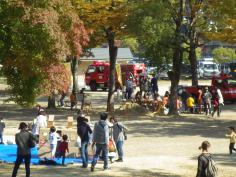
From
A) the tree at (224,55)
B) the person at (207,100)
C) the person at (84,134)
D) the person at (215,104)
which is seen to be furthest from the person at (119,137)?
the tree at (224,55)

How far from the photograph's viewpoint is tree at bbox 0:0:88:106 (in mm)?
14156

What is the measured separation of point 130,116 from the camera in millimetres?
31547

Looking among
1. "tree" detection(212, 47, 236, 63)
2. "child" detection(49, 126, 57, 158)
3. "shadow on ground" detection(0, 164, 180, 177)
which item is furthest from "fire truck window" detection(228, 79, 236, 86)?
"tree" detection(212, 47, 236, 63)

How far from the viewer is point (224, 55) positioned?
305 feet

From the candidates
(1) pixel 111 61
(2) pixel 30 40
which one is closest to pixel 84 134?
(2) pixel 30 40

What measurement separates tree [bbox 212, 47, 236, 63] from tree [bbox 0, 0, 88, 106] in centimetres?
7723

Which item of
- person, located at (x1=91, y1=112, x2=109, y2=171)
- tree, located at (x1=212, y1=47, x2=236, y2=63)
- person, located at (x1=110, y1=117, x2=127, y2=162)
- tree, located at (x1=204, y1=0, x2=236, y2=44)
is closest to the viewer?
person, located at (x1=91, y1=112, x2=109, y2=171)

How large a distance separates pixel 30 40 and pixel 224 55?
→ 80.9m

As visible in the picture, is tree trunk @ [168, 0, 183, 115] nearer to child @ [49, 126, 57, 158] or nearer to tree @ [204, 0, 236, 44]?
tree @ [204, 0, 236, 44]

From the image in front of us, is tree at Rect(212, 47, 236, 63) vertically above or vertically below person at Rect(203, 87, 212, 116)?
above

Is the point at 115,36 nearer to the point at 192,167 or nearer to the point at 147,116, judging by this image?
the point at 147,116

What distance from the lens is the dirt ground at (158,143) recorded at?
632 inches

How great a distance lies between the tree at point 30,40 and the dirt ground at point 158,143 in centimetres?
255

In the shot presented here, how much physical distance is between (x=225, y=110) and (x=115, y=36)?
8352 mm
